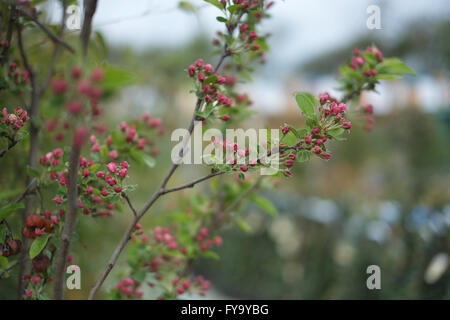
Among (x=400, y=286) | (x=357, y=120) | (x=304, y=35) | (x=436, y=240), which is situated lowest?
(x=400, y=286)

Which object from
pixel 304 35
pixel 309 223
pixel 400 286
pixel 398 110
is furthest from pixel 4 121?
pixel 304 35

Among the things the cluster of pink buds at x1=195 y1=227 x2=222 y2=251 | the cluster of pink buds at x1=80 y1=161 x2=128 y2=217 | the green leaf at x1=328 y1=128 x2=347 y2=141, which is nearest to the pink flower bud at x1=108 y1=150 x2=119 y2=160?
the cluster of pink buds at x1=80 y1=161 x2=128 y2=217

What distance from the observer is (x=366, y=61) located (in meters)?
0.98

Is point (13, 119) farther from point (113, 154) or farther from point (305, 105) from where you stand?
point (305, 105)

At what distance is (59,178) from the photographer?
700mm

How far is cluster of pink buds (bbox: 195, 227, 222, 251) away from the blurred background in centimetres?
31

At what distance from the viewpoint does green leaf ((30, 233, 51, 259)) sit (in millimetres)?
664

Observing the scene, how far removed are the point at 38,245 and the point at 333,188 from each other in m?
6.35

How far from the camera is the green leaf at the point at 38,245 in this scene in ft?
2.18

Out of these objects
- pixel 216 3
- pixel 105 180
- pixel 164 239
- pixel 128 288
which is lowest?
pixel 128 288

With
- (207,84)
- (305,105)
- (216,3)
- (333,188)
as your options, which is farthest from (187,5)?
(333,188)

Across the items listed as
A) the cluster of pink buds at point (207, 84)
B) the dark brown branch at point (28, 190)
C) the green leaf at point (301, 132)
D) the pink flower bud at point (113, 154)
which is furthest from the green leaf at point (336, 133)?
the dark brown branch at point (28, 190)

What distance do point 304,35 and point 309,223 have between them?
6.52 metres
